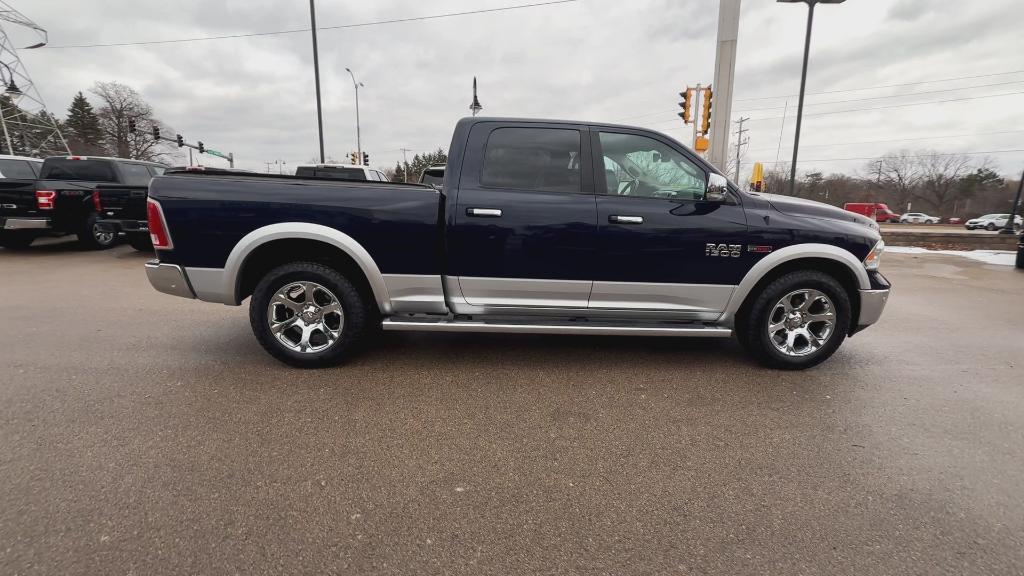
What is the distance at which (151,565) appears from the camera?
6.00 ft

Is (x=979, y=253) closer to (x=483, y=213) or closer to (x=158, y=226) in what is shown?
(x=483, y=213)

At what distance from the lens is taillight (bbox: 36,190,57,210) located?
920 centimetres

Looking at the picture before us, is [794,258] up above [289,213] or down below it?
below

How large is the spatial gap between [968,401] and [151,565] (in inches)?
196

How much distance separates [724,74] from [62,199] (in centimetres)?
1448

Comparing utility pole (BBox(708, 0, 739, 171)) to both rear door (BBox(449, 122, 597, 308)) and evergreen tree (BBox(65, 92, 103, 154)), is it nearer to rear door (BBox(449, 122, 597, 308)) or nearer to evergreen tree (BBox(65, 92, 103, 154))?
rear door (BBox(449, 122, 597, 308))

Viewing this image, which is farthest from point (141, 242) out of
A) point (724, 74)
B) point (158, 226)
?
point (724, 74)

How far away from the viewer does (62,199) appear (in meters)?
9.46

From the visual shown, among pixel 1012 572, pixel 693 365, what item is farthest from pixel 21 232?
pixel 1012 572

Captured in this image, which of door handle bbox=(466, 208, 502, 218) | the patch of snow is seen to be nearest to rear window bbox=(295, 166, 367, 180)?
door handle bbox=(466, 208, 502, 218)

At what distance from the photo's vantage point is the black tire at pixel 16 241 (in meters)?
10.4

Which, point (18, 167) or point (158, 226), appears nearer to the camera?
point (158, 226)

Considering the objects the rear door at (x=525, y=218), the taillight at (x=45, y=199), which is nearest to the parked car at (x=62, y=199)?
the taillight at (x=45, y=199)

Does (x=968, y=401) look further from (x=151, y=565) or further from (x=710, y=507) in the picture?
(x=151, y=565)
